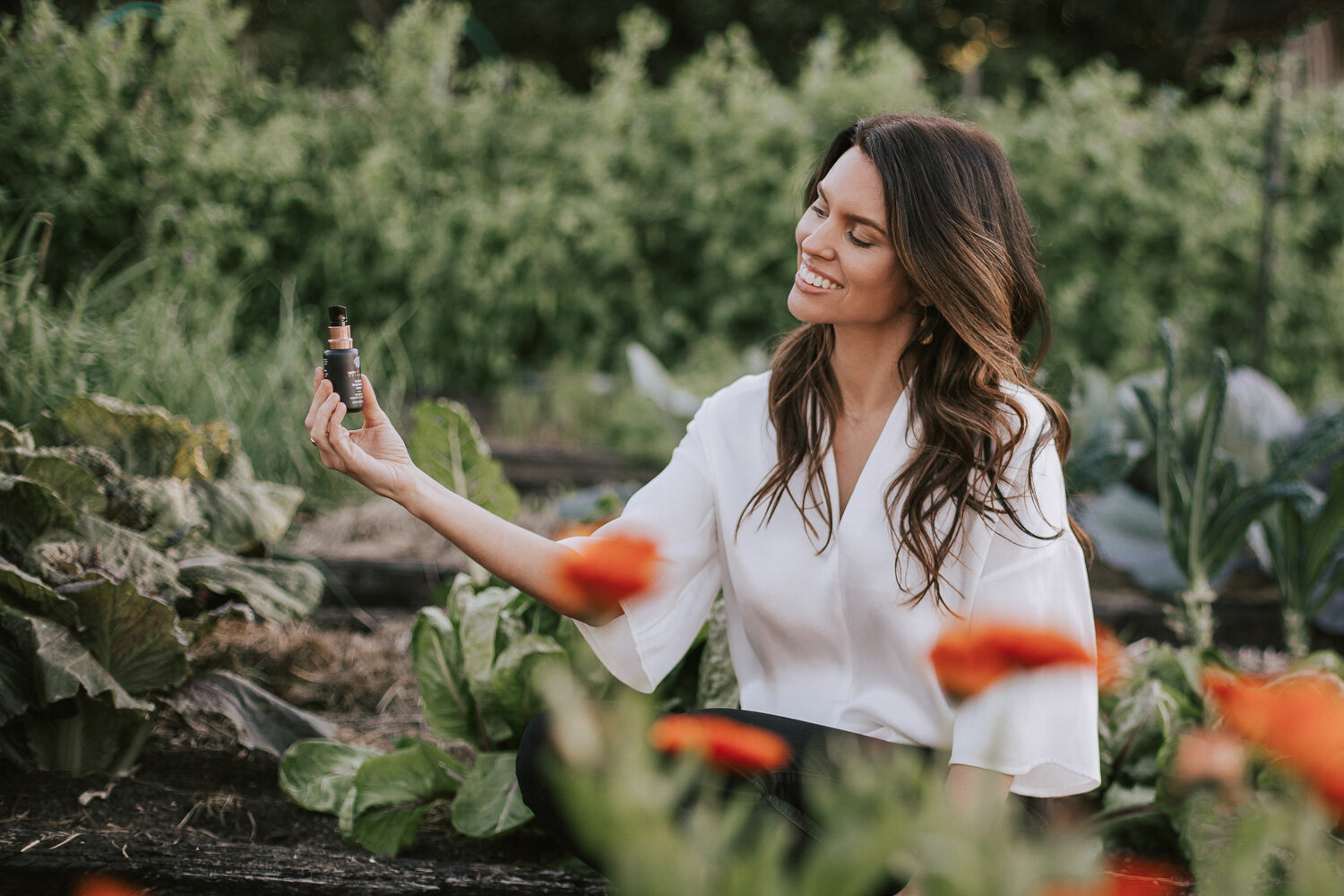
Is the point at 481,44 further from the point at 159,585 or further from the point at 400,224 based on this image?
the point at 159,585

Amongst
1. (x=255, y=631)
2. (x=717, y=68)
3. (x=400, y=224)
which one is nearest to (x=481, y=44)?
(x=717, y=68)

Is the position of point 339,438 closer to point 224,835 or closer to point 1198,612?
point 224,835

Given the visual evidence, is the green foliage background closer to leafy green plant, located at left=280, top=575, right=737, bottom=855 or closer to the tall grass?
the tall grass

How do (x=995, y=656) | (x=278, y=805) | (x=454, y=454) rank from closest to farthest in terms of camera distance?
1. (x=995, y=656)
2. (x=278, y=805)
3. (x=454, y=454)

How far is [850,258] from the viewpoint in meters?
1.48

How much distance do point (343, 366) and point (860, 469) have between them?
80cm

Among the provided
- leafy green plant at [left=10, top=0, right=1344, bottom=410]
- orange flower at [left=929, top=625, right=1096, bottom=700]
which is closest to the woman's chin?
orange flower at [left=929, top=625, right=1096, bottom=700]

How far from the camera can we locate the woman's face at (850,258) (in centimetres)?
147

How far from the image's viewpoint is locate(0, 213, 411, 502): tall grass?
225 cm

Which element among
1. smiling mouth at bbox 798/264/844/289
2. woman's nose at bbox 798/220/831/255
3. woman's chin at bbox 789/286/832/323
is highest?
woman's nose at bbox 798/220/831/255

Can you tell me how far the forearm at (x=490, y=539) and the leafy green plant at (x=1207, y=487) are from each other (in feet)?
5.06

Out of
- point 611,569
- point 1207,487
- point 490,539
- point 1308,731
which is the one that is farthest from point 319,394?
point 1207,487

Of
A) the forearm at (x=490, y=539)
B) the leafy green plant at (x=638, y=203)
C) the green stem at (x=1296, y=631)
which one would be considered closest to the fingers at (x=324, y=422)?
the forearm at (x=490, y=539)

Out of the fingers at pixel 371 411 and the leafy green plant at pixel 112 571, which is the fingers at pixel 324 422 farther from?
the leafy green plant at pixel 112 571
